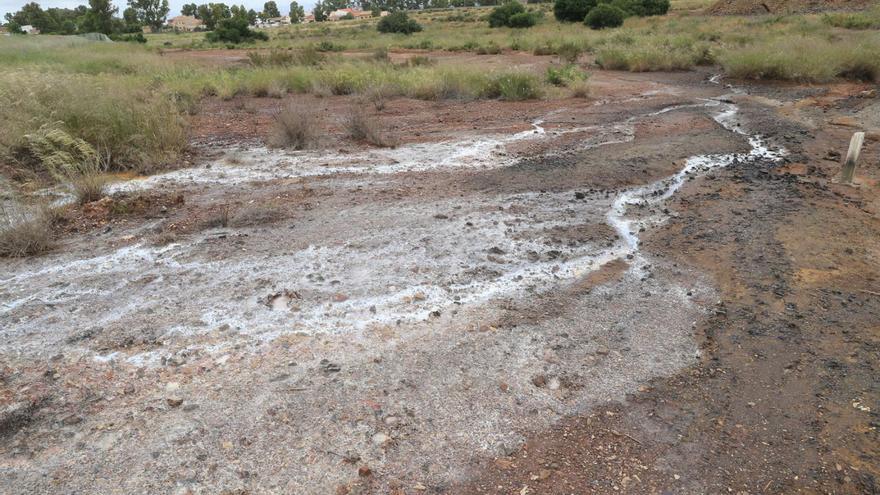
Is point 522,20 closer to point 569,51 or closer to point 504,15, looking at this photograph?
point 504,15

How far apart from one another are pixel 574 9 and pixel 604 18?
6279 mm

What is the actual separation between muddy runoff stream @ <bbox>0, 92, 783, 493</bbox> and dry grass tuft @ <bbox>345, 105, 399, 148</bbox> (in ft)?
9.67

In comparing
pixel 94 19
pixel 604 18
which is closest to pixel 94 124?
pixel 604 18

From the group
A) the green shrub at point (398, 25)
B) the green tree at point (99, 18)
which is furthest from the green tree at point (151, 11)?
the green shrub at point (398, 25)

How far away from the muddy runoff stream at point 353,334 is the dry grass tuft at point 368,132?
295cm

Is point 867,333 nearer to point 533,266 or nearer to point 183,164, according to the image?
point 533,266

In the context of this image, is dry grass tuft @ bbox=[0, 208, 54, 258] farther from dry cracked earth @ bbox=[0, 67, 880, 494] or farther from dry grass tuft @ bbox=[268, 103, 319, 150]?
dry grass tuft @ bbox=[268, 103, 319, 150]

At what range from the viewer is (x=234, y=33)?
4472cm

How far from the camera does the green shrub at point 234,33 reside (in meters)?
44.8

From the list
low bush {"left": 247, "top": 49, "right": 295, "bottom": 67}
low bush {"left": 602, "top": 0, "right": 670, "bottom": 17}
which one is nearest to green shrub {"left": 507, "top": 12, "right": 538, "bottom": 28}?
low bush {"left": 602, "top": 0, "right": 670, "bottom": 17}

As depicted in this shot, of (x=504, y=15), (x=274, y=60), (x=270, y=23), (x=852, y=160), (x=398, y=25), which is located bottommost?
(x=852, y=160)

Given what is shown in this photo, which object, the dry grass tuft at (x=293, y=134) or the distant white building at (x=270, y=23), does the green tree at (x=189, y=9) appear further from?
the dry grass tuft at (x=293, y=134)

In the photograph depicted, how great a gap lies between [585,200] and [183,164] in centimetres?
542

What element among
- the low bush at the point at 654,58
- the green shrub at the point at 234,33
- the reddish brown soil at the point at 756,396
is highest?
the green shrub at the point at 234,33
